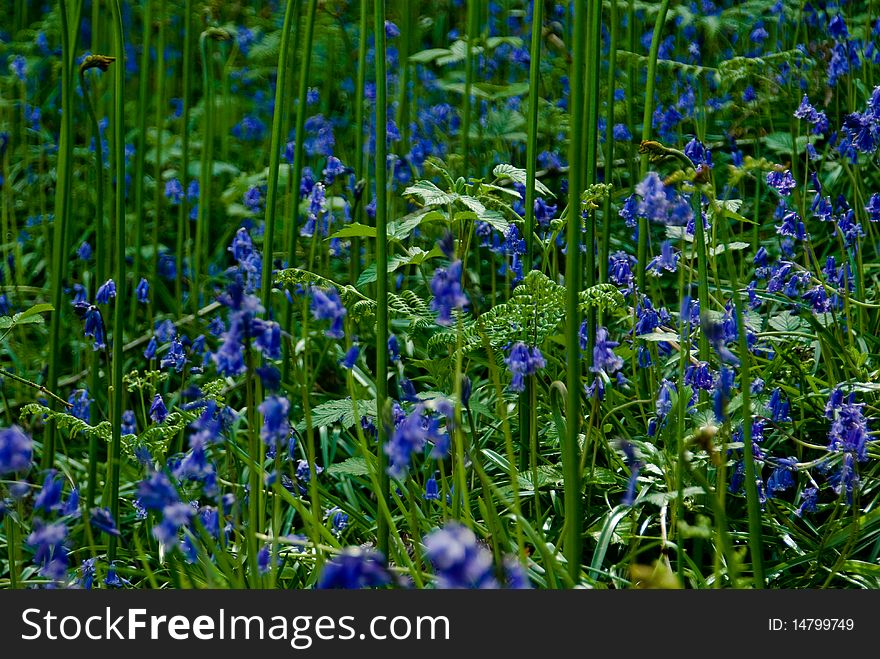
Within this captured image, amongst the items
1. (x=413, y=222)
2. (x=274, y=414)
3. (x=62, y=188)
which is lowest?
(x=274, y=414)

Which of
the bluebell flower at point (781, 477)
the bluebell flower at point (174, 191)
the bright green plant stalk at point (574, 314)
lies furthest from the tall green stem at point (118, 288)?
the bluebell flower at point (174, 191)

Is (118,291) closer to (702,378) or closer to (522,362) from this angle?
(522,362)

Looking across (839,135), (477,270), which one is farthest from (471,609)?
(839,135)

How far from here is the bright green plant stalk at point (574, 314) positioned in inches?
53.4

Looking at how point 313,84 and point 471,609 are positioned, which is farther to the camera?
point 313,84

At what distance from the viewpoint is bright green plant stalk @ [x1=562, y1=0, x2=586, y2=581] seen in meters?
1.36

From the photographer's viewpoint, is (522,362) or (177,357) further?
(177,357)

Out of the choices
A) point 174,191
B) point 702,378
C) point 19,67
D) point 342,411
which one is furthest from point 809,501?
A: point 19,67

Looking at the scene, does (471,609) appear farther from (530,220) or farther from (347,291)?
(530,220)

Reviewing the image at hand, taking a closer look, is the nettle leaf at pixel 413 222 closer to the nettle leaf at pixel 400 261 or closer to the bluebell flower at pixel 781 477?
the nettle leaf at pixel 400 261

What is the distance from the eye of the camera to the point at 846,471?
1.70 meters

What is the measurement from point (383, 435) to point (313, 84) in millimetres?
3820

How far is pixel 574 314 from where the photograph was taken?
1357mm

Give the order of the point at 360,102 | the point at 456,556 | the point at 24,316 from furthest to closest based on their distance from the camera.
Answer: the point at 360,102, the point at 24,316, the point at 456,556
